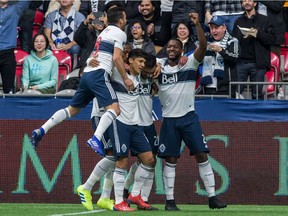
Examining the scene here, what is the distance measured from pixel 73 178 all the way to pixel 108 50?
387 cm

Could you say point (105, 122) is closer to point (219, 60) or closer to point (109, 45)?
point (109, 45)

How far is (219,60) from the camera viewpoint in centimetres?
1723

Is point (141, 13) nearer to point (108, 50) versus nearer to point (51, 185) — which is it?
point (51, 185)

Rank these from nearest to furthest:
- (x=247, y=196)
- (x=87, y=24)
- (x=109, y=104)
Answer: (x=109, y=104) → (x=247, y=196) → (x=87, y=24)

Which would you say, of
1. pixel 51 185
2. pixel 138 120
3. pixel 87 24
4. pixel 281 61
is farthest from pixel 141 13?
pixel 138 120

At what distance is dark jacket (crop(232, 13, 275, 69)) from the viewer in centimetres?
1791

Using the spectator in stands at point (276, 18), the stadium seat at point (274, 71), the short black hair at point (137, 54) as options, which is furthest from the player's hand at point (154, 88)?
the spectator in stands at point (276, 18)

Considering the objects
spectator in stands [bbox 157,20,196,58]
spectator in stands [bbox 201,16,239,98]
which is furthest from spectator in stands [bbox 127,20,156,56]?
spectator in stands [bbox 201,16,239,98]

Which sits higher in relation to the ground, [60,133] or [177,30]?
[177,30]

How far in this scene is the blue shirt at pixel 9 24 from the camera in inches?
716

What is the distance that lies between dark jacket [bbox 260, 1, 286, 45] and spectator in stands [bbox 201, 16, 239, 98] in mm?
1516

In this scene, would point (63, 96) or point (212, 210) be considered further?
point (63, 96)

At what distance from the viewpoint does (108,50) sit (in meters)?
13.5

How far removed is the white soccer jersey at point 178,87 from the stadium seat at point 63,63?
4.72m
